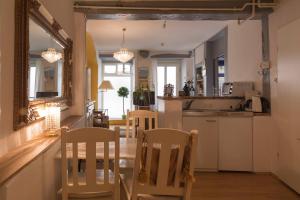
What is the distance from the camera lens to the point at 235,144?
13.4 ft

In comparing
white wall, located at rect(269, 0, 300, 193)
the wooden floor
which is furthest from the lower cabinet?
white wall, located at rect(269, 0, 300, 193)

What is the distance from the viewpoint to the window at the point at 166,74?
9617mm

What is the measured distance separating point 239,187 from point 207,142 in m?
0.85

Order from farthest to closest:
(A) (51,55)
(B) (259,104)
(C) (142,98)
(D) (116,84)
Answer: (D) (116,84) < (C) (142,98) < (B) (259,104) < (A) (51,55)

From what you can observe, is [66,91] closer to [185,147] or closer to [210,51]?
[185,147]

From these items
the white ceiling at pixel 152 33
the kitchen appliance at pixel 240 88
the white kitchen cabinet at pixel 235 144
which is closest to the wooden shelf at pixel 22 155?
the white kitchen cabinet at pixel 235 144

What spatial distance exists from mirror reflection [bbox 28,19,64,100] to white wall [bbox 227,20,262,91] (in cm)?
317

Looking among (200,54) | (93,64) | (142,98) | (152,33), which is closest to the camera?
(152,33)

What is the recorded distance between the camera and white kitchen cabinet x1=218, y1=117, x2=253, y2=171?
406cm

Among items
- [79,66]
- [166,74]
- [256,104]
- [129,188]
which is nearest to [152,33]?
[166,74]

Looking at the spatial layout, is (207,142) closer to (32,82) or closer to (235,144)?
(235,144)

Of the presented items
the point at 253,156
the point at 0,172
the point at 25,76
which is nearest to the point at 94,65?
the point at 253,156

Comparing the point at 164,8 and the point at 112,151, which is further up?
the point at 164,8

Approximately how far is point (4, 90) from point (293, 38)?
10.3 feet
